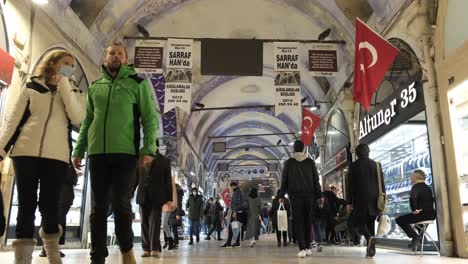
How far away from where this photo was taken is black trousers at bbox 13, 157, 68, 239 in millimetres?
3004

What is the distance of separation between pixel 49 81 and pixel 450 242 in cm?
599

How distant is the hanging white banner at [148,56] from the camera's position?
32.3ft

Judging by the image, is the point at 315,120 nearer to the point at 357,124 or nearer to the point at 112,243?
the point at 357,124

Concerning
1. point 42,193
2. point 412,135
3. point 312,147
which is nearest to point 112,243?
point 412,135

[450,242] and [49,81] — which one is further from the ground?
[49,81]

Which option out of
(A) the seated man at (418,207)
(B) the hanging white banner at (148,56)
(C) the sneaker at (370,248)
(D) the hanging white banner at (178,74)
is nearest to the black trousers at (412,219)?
(A) the seated man at (418,207)

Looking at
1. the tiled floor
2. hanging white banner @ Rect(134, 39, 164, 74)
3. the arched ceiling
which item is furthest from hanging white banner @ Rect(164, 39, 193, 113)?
the tiled floor

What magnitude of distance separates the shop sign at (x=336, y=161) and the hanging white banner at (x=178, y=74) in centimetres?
502

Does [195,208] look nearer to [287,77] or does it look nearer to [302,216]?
[287,77]

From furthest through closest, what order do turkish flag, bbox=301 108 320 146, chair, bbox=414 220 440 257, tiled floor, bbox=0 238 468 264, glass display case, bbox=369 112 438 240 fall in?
turkish flag, bbox=301 108 320 146 < glass display case, bbox=369 112 438 240 < chair, bbox=414 220 440 257 < tiled floor, bbox=0 238 468 264

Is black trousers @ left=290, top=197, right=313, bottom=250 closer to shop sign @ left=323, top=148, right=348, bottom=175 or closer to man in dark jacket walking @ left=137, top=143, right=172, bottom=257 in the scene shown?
man in dark jacket walking @ left=137, top=143, right=172, bottom=257

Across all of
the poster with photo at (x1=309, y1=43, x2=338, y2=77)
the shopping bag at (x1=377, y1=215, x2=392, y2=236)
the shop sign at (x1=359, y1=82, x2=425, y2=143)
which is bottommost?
the shopping bag at (x1=377, y1=215, x2=392, y2=236)

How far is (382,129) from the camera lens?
938 cm

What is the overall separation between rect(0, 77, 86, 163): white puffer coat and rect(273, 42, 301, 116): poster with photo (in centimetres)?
716
